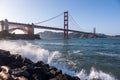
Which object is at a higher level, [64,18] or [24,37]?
[64,18]

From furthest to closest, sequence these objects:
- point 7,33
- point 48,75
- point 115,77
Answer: point 7,33 < point 115,77 < point 48,75

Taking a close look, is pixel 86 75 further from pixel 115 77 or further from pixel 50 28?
pixel 50 28

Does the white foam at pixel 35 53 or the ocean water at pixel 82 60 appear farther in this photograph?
the white foam at pixel 35 53

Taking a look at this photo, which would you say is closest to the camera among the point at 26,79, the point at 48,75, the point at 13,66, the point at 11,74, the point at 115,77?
the point at 26,79

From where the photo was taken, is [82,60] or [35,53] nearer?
[82,60]

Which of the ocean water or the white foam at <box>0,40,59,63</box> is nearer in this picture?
the ocean water

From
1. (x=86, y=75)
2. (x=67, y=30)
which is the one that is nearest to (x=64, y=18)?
(x=67, y=30)

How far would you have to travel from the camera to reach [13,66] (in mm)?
5988

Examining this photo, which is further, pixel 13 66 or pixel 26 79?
pixel 13 66

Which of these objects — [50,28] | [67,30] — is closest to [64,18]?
[67,30]

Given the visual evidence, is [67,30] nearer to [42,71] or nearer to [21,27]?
[21,27]

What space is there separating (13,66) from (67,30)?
122 feet

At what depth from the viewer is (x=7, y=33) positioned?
4209 cm

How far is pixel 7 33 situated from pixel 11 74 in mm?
38072
